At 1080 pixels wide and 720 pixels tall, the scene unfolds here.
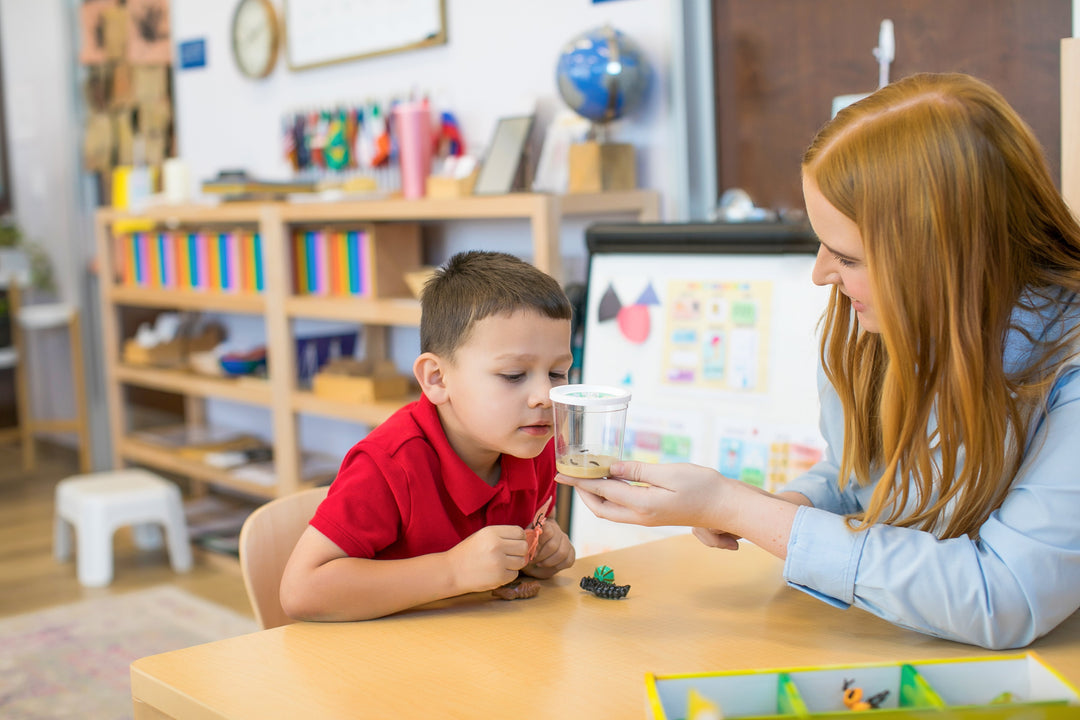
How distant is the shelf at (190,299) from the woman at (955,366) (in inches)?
111

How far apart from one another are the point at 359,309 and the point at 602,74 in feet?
3.62

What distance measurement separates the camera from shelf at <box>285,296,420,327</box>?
301 centimetres

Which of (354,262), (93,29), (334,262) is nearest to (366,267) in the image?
(354,262)

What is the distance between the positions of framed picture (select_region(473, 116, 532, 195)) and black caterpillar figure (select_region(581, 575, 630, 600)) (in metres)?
1.72

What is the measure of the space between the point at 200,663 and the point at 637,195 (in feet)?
6.35

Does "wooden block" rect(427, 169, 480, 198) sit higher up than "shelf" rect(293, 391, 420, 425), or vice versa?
"wooden block" rect(427, 169, 480, 198)

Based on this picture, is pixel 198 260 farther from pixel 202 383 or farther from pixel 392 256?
pixel 392 256

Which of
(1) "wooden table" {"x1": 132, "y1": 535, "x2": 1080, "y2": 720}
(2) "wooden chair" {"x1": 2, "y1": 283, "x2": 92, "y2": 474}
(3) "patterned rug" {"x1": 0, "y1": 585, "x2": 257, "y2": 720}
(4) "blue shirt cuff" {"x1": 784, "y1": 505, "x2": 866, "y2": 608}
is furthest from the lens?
(2) "wooden chair" {"x1": 2, "y1": 283, "x2": 92, "y2": 474}

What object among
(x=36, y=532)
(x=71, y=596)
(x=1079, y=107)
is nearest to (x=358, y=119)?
(x=71, y=596)

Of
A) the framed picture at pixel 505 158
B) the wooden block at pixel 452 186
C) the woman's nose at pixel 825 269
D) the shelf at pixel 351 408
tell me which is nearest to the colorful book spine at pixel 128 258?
the shelf at pixel 351 408

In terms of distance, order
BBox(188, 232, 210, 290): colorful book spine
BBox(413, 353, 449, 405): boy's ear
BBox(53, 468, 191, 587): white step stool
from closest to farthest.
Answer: BBox(413, 353, 449, 405): boy's ear → BBox(53, 468, 191, 587): white step stool → BBox(188, 232, 210, 290): colorful book spine

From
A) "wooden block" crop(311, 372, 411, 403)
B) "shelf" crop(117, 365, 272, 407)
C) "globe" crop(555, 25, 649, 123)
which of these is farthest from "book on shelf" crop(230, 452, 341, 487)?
"globe" crop(555, 25, 649, 123)

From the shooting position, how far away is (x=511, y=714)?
877mm

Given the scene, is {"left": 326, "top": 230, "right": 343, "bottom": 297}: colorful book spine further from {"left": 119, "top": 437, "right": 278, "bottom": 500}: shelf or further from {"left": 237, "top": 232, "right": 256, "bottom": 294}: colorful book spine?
{"left": 119, "top": 437, "right": 278, "bottom": 500}: shelf
